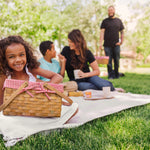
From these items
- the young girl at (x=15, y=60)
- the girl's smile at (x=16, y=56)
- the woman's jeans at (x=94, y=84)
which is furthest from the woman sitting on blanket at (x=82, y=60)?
the girl's smile at (x=16, y=56)

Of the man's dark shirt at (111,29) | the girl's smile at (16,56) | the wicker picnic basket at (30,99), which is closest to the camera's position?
the wicker picnic basket at (30,99)

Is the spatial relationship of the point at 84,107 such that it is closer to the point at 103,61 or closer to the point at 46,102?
the point at 46,102

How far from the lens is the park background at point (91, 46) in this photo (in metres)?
1.53

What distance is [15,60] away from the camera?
6.99ft

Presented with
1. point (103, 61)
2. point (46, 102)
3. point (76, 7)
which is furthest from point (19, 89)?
point (76, 7)

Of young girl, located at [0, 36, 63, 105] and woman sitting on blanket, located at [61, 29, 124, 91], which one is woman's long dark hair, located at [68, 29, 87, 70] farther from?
young girl, located at [0, 36, 63, 105]

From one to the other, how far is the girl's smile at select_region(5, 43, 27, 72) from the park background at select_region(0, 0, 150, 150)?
17.9 inches

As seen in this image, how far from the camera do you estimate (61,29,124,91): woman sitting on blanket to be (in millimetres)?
3734

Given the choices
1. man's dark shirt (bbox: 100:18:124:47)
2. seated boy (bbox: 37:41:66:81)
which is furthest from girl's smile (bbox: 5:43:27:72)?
man's dark shirt (bbox: 100:18:124:47)

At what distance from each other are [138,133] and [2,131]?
120 cm

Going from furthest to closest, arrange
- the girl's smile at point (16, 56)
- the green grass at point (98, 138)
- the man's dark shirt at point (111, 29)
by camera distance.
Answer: the man's dark shirt at point (111, 29) → the girl's smile at point (16, 56) → the green grass at point (98, 138)

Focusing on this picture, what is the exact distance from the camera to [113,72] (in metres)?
6.65

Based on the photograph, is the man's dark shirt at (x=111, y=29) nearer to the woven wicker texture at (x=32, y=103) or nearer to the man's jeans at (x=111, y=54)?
the man's jeans at (x=111, y=54)

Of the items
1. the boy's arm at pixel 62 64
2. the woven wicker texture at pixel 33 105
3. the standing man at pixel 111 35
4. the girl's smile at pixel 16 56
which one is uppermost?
the standing man at pixel 111 35
